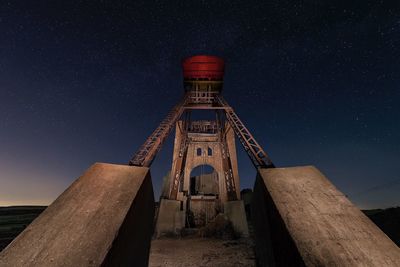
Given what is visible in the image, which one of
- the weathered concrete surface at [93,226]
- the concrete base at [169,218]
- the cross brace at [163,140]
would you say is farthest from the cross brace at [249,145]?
the concrete base at [169,218]

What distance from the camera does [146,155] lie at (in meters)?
7.48

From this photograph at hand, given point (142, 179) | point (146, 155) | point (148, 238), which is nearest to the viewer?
point (142, 179)

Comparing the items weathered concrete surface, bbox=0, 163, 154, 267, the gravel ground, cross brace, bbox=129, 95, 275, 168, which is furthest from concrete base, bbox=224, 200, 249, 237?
weathered concrete surface, bbox=0, 163, 154, 267

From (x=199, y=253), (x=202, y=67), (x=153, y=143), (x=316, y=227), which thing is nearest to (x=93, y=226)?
(x=316, y=227)

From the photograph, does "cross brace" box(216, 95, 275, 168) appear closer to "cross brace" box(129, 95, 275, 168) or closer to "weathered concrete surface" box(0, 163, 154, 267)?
"cross brace" box(129, 95, 275, 168)

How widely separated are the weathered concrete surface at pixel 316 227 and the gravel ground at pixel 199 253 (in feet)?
16.5

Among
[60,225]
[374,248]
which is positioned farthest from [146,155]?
[374,248]

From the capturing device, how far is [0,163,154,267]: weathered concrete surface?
7.65 ft

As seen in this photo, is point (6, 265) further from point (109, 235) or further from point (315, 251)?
point (315, 251)

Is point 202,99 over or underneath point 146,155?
over

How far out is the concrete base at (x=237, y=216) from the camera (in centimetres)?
1289

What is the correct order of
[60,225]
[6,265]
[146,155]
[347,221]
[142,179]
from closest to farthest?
1. [6,265]
2. [60,225]
3. [347,221]
4. [142,179]
5. [146,155]

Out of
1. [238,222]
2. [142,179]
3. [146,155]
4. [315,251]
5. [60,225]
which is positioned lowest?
[315,251]

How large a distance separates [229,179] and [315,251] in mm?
14154
